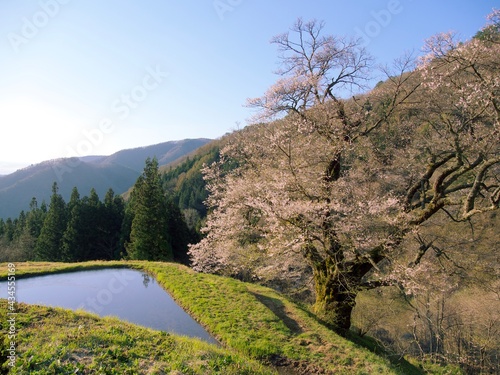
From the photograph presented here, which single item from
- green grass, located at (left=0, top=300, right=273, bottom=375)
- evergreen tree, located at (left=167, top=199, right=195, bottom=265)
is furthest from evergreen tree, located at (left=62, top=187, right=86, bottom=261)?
green grass, located at (left=0, top=300, right=273, bottom=375)

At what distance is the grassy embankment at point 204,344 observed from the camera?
552 centimetres

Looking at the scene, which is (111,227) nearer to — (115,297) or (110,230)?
(110,230)

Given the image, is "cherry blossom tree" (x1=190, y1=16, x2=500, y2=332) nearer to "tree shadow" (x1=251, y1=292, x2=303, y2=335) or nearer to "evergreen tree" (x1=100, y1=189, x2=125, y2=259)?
"tree shadow" (x1=251, y1=292, x2=303, y2=335)

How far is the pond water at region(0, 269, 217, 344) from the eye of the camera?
29.3 feet

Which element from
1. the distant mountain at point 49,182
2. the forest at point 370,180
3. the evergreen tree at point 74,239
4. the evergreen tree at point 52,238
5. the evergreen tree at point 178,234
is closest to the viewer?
the forest at point 370,180

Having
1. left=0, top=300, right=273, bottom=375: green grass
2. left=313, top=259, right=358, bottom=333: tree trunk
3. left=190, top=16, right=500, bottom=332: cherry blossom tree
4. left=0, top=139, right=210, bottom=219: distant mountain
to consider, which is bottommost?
left=313, top=259, right=358, bottom=333: tree trunk

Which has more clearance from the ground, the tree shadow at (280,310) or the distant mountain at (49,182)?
the distant mountain at (49,182)

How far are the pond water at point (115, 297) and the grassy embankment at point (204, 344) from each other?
515 mm

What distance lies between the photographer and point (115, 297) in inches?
432

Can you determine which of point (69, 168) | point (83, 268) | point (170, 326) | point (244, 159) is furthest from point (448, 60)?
point (69, 168)

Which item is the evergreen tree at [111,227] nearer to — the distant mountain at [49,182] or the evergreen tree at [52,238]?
the evergreen tree at [52,238]

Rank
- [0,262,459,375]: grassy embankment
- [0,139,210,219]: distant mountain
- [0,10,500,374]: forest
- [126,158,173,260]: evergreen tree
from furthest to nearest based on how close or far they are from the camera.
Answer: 1. [0,139,210,219]: distant mountain
2. [126,158,173,260]: evergreen tree
3. [0,10,500,374]: forest
4. [0,262,459,375]: grassy embankment

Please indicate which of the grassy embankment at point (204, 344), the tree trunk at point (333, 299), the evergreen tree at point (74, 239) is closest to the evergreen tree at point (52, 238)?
the evergreen tree at point (74, 239)

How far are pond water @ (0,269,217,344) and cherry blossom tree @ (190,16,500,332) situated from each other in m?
2.72
